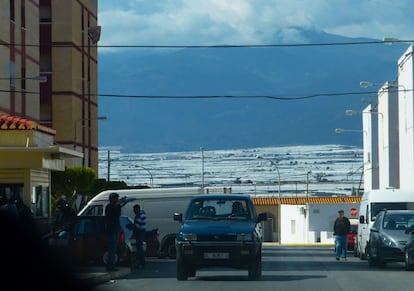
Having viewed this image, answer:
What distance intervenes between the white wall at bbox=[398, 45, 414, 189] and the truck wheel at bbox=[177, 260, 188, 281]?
3506cm

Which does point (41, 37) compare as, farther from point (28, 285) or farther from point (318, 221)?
point (28, 285)

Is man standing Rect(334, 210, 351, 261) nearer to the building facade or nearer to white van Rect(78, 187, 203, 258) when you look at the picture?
white van Rect(78, 187, 203, 258)

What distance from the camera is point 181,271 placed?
20.5 meters

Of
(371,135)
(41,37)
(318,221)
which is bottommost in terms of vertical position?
(318,221)

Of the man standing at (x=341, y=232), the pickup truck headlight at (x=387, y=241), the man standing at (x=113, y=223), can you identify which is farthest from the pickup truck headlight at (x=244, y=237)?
the man standing at (x=341, y=232)

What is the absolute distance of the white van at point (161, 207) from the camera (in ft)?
106

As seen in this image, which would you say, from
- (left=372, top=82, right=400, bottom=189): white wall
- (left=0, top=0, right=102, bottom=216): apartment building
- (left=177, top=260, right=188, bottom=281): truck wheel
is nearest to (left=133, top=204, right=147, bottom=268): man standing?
(left=177, top=260, right=188, bottom=281): truck wheel

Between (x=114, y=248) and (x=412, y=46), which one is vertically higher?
(x=412, y=46)

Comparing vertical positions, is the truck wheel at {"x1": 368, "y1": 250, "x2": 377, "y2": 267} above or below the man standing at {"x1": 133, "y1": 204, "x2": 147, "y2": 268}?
below

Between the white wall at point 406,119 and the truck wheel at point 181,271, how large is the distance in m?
35.1

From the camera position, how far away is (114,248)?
2275 centimetres

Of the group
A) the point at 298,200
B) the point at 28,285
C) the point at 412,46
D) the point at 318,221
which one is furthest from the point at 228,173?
the point at 28,285

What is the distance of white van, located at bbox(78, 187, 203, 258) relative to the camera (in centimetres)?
3219

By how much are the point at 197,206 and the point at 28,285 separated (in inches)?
726
